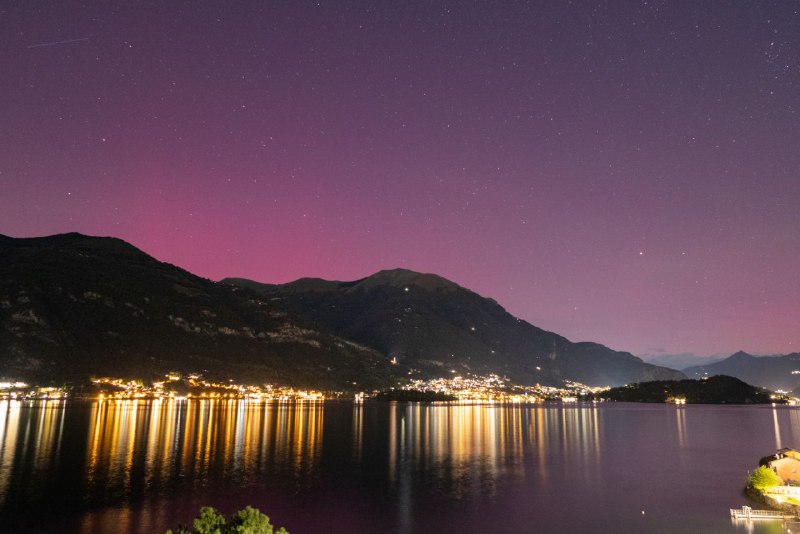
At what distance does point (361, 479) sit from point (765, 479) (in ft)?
141

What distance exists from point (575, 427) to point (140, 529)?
5222 inches

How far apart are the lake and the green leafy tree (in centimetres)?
227

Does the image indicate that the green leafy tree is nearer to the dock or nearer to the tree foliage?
the dock

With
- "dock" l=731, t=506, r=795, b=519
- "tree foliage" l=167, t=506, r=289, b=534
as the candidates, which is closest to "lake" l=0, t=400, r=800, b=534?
"dock" l=731, t=506, r=795, b=519

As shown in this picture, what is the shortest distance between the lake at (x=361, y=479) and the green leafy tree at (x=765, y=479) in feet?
7.45

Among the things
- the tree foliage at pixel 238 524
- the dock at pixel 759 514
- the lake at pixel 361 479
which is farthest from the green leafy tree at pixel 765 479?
the tree foliage at pixel 238 524

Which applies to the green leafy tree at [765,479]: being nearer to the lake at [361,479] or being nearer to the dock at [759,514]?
the lake at [361,479]

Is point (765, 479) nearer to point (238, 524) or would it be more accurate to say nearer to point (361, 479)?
point (361, 479)

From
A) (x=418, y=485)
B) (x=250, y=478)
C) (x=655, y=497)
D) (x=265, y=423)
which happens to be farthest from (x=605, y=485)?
(x=265, y=423)

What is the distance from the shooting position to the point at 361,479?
63.6m

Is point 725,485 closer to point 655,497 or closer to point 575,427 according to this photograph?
point 655,497

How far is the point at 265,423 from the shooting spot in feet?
426

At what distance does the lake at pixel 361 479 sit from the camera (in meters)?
44.0

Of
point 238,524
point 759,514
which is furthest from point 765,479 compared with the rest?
point 238,524
